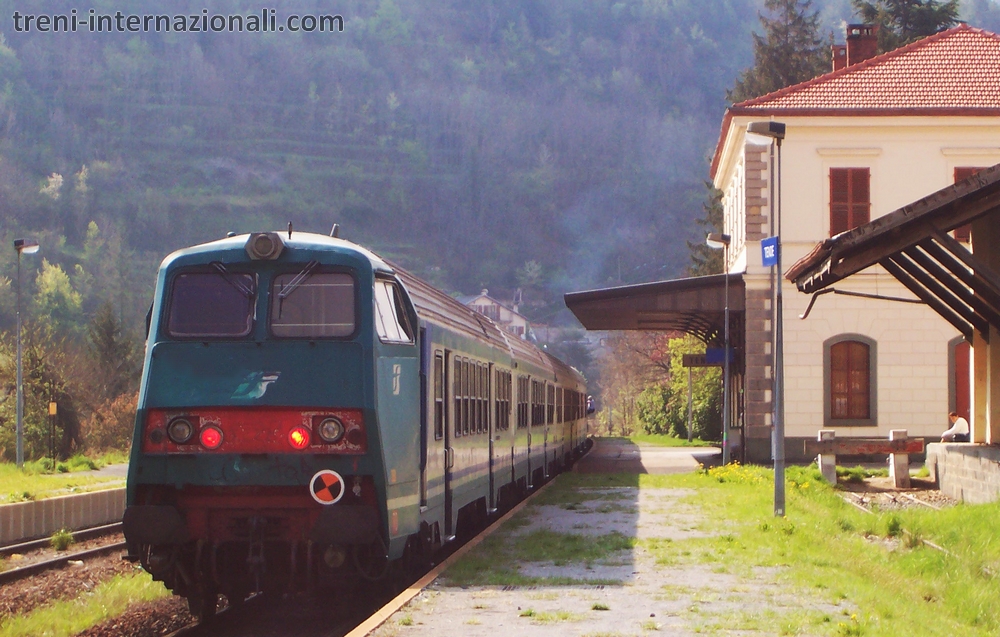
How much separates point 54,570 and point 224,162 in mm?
174233

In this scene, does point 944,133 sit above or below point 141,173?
below

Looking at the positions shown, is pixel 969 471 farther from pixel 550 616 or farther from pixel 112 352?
pixel 112 352

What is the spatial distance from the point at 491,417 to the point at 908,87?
21346 millimetres

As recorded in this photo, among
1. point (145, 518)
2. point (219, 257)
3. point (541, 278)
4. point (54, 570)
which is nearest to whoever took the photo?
point (145, 518)

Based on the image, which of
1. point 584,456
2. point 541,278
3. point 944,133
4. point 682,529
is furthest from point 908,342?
point 541,278

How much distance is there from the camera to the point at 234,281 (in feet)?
34.2

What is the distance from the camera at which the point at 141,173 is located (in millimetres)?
175625

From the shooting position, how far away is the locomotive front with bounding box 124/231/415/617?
9.61 metres

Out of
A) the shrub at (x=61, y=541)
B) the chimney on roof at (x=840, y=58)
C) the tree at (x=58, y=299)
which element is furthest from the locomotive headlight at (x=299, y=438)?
the tree at (x=58, y=299)

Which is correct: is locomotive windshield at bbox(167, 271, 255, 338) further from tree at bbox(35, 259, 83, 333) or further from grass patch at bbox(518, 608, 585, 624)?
tree at bbox(35, 259, 83, 333)

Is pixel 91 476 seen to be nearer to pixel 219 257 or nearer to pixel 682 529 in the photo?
pixel 682 529

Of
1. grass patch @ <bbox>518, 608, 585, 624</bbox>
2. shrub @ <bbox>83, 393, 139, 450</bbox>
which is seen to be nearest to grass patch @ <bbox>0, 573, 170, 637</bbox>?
grass patch @ <bbox>518, 608, 585, 624</bbox>

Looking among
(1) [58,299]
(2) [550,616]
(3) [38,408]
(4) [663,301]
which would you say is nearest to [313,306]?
(2) [550,616]

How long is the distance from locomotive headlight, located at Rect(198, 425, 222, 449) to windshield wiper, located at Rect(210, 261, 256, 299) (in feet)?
4.05
